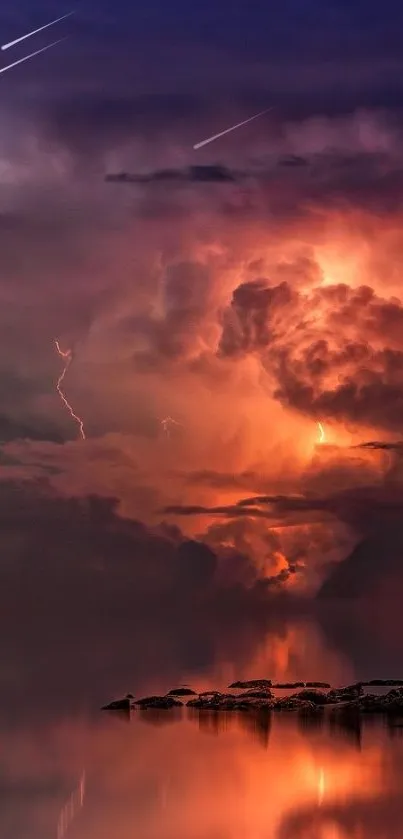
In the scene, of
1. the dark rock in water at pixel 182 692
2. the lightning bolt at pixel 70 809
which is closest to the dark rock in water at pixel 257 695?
the dark rock in water at pixel 182 692

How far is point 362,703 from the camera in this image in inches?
2067

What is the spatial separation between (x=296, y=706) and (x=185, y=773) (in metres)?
14.2

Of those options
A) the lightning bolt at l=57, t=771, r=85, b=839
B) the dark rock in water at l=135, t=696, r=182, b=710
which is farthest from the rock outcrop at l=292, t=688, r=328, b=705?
the lightning bolt at l=57, t=771, r=85, b=839

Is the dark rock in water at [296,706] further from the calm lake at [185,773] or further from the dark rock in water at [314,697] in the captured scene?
the calm lake at [185,773]

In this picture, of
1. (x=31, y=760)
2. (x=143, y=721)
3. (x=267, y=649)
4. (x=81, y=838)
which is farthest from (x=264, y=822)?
(x=267, y=649)

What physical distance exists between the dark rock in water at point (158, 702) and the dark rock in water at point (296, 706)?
4760 millimetres

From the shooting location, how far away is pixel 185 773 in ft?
129

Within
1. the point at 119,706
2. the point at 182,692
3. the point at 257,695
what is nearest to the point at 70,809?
the point at 119,706

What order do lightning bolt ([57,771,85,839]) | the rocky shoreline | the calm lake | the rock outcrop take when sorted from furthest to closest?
the rock outcrop → the rocky shoreline → the calm lake → lightning bolt ([57,771,85,839])

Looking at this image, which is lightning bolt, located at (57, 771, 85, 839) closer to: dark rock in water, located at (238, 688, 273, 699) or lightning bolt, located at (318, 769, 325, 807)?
lightning bolt, located at (318, 769, 325, 807)

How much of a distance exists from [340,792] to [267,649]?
2602 inches

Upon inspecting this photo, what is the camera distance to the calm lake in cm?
3238

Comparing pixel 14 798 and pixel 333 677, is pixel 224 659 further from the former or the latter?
pixel 14 798

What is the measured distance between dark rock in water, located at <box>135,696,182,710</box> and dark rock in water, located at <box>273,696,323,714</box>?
15.6 ft
